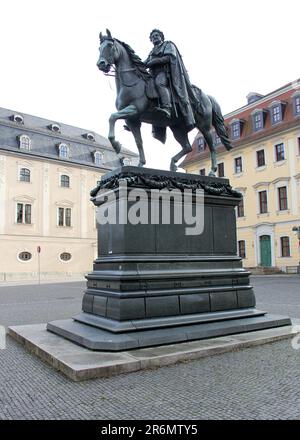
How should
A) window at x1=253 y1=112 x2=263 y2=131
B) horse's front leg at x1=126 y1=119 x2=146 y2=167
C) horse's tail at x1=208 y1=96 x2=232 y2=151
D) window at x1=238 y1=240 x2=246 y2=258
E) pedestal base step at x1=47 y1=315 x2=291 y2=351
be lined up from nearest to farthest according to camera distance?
1. pedestal base step at x1=47 y1=315 x2=291 y2=351
2. horse's front leg at x1=126 y1=119 x2=146 y2=167
3. horse's tail at x1=208 y1=96 x2=232 y2=151
4. window at x1=253 y1=112 x2=263 y2=131
5. window at x1=238 y1=240 x2=246 y2=258

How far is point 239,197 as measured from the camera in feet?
26.4

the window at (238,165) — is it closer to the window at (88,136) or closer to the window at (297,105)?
the window at (297,105)

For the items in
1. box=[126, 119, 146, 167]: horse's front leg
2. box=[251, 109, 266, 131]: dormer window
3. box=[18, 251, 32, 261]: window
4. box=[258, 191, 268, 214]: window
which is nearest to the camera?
box=[126, 119, 146, 167]: horse's front leg

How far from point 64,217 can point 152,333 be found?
135 feet

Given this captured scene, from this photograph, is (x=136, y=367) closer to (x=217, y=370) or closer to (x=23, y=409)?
(x=217, y=370)

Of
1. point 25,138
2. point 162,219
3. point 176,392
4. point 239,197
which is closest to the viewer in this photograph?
point 176,392

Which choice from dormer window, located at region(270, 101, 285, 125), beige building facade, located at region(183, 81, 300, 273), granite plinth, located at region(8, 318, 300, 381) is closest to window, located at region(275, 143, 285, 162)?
beige building facade, located at region(183, 81, 300, 273)

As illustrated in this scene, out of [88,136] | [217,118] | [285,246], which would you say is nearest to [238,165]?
[285,246]

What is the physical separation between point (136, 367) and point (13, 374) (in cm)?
149

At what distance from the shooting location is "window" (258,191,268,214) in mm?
38994

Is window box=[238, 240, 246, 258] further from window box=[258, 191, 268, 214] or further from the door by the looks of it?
window box=[258, 191, 268, 214]

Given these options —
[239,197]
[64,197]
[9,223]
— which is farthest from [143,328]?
[64,197]

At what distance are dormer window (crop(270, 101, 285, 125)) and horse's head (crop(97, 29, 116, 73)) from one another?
3363cm

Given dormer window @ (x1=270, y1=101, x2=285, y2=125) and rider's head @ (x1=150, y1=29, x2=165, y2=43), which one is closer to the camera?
rider's head @ (x1=150, y1=29, x2=165, y2=43)
